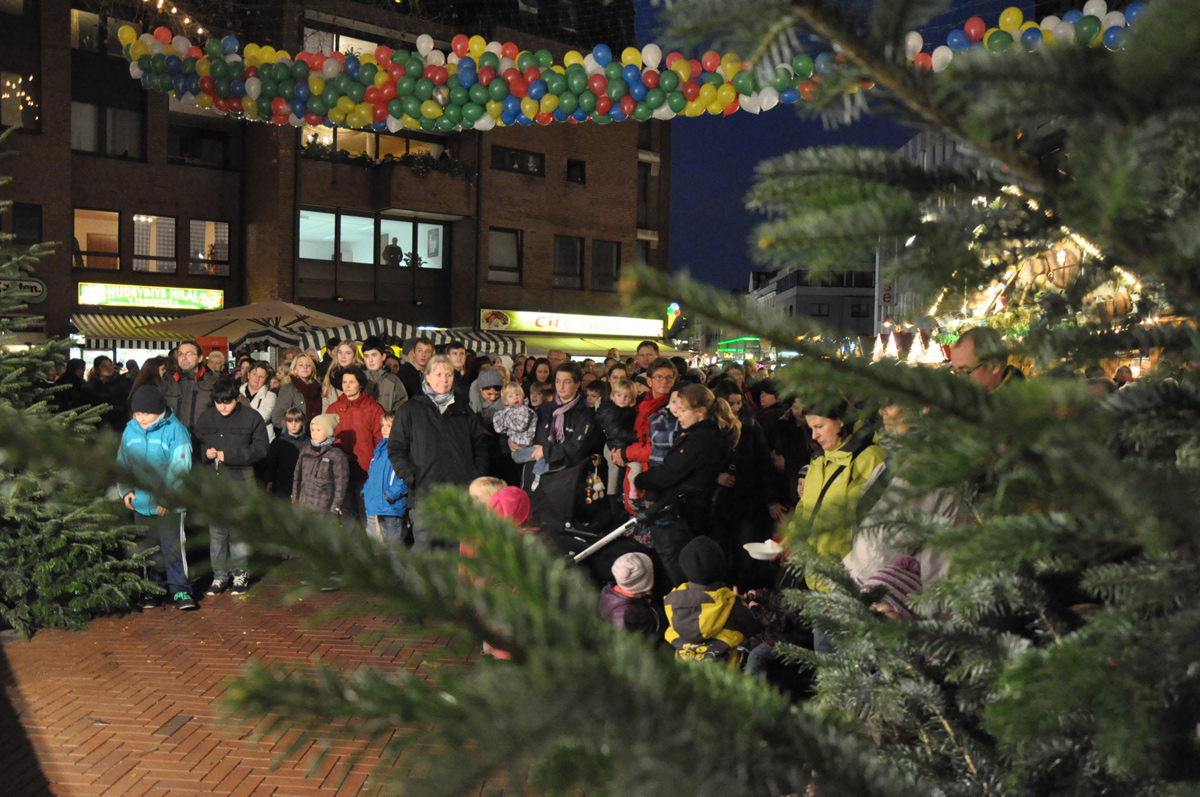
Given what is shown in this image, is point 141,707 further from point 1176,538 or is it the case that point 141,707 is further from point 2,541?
point 1176,538

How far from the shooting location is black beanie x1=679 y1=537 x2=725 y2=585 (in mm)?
5191

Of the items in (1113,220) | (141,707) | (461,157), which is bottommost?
(141,707)

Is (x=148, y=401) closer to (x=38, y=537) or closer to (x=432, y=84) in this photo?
(x=38, y=537)

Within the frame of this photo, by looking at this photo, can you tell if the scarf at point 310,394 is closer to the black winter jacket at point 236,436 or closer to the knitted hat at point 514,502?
the black winter jacket at point 236,436

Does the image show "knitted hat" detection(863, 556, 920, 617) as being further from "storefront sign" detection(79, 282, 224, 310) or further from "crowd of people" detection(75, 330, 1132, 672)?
"storefront sign" detection(79, 282, 224, 310)

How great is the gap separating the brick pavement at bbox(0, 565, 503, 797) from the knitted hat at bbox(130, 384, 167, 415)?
167 centimetres

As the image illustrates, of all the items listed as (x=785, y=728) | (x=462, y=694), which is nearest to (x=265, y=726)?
(x=462, y=694)

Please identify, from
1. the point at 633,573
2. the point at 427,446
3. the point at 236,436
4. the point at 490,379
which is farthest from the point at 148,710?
the point at 490,379

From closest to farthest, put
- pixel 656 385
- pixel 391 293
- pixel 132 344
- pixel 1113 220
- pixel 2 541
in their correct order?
pixel 1113 220, pixel 2 541, pixel 656 385, pixel 132 344, pixel 391 293

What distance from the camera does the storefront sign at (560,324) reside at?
100 ft

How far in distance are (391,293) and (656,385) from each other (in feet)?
74.2

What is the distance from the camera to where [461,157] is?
30.3 metres

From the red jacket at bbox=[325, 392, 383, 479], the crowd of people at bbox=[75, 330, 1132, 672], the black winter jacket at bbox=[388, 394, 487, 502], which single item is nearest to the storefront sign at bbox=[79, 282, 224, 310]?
the crowd of people at bbox=[75, 330, 1132, 672]

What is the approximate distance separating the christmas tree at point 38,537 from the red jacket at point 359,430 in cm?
234
